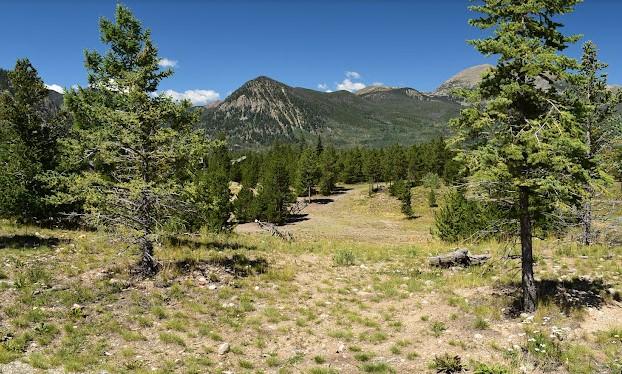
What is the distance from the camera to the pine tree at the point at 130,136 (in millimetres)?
15109

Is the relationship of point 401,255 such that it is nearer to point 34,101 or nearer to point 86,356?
point 86,356

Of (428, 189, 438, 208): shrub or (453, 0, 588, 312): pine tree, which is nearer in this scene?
(453, 0, 588, 312): pine tree

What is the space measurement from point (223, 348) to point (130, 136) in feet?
26.0

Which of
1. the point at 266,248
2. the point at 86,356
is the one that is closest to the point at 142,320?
the point at 86,356

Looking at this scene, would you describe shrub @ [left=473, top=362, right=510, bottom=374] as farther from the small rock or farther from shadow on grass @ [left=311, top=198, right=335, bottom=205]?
shadow on grass @ [left=311, top=198, right=335, bottom=205]

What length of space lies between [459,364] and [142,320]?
28.3ft

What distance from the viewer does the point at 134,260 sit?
18094mm

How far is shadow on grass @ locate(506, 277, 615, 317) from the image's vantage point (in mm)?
13992

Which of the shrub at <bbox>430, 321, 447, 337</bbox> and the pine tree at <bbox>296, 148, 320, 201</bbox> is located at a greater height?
the pine tree at <bbox>296, 148, 320, 201</bbox>

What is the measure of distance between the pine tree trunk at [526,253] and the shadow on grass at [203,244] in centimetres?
1439

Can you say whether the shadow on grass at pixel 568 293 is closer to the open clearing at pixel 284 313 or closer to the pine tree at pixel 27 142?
the open clearing at pixel 284 313

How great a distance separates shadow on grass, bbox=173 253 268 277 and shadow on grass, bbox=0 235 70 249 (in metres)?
6.60

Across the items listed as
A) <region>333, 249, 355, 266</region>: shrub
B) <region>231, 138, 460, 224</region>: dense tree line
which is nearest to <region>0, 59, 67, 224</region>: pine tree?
<region>333, 249, 355, 266</region>: shrub

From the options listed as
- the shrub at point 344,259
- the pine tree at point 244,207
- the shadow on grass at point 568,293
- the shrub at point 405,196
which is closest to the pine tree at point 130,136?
the shrub at point 344,259
